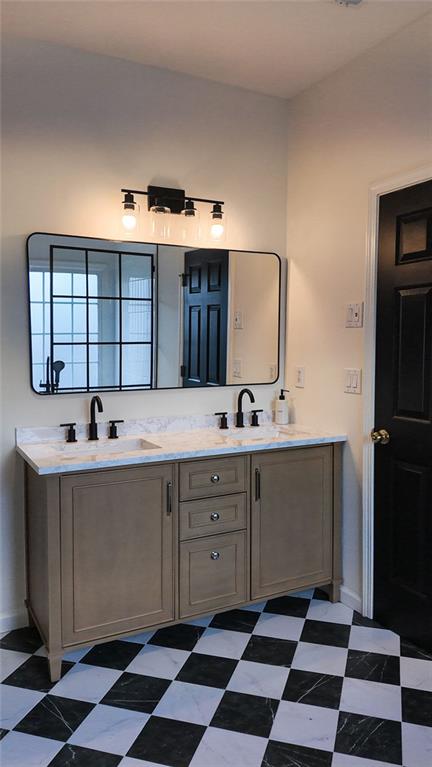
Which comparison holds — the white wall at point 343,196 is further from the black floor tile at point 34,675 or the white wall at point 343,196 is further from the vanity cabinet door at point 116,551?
the black floor tile at point 34,675

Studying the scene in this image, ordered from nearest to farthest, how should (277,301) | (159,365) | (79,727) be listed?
(79,727)
(159,365)
(277,301)

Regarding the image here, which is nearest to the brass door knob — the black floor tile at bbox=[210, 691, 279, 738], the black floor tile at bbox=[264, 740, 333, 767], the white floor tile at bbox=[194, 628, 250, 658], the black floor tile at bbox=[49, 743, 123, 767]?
the white floor tile at bbox=[194, 628, 250, 658]

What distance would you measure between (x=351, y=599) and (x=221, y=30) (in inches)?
105

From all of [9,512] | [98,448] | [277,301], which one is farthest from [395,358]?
[9,512]

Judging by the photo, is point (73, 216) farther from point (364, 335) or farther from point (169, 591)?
point (169, 591)

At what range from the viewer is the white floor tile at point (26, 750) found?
182 cm

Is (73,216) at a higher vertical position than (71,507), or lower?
higher

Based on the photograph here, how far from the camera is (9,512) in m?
2.62

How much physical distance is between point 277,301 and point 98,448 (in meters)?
1.32

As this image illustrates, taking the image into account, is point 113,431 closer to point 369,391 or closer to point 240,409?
point 240,409

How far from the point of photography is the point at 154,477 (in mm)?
2416

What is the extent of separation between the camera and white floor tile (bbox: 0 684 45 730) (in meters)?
2.01

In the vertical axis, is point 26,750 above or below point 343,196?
below

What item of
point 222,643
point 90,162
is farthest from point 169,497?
point 90,162
